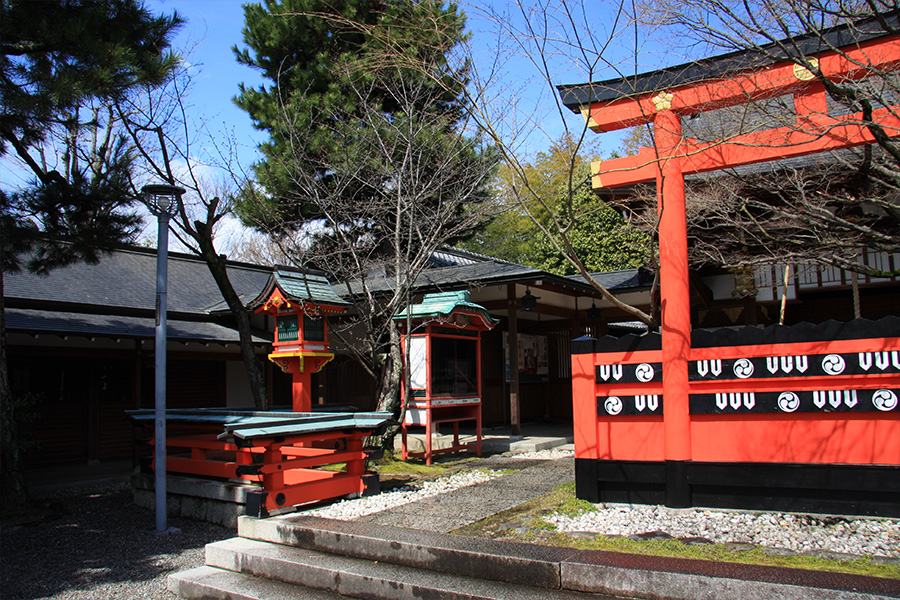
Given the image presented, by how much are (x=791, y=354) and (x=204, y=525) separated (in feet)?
21.0

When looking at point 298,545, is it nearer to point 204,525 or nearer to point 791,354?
point 204,525

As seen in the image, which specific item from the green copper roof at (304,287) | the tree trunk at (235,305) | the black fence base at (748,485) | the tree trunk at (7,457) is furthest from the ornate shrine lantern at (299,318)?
the black fence base at (748,485)

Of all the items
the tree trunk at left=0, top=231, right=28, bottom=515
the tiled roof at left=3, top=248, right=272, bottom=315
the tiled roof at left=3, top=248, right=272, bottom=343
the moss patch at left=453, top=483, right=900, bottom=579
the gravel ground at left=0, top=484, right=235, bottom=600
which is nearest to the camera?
the moss patch at left=453, top=483, right=900, bottom=579

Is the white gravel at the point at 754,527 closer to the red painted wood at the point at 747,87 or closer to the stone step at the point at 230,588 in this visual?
the stone step at the point at 230,588

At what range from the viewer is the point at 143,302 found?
42.5 feet

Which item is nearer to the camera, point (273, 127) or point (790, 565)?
point (790, 565)

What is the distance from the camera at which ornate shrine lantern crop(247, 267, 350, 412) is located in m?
8.91

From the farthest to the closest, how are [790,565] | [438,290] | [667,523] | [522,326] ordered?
[522,326] → [438,290] → [667,523] → [790,565]

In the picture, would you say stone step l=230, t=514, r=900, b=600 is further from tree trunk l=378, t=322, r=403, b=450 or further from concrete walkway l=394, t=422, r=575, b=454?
concrete walkway l=394, t=422, r=575, b=454

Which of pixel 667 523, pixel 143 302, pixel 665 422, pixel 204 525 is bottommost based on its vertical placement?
pixel 204 525

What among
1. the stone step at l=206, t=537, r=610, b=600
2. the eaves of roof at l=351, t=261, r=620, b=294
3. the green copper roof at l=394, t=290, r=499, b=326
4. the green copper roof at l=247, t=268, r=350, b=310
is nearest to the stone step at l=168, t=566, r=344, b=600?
the stone step at l=206, t=537, r=610, b=600

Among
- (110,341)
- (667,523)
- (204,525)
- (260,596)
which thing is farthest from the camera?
(110,341)

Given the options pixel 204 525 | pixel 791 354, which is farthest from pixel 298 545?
pixel 791 354

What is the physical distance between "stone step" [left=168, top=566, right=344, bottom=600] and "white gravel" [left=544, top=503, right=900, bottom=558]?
2123 millimetres
